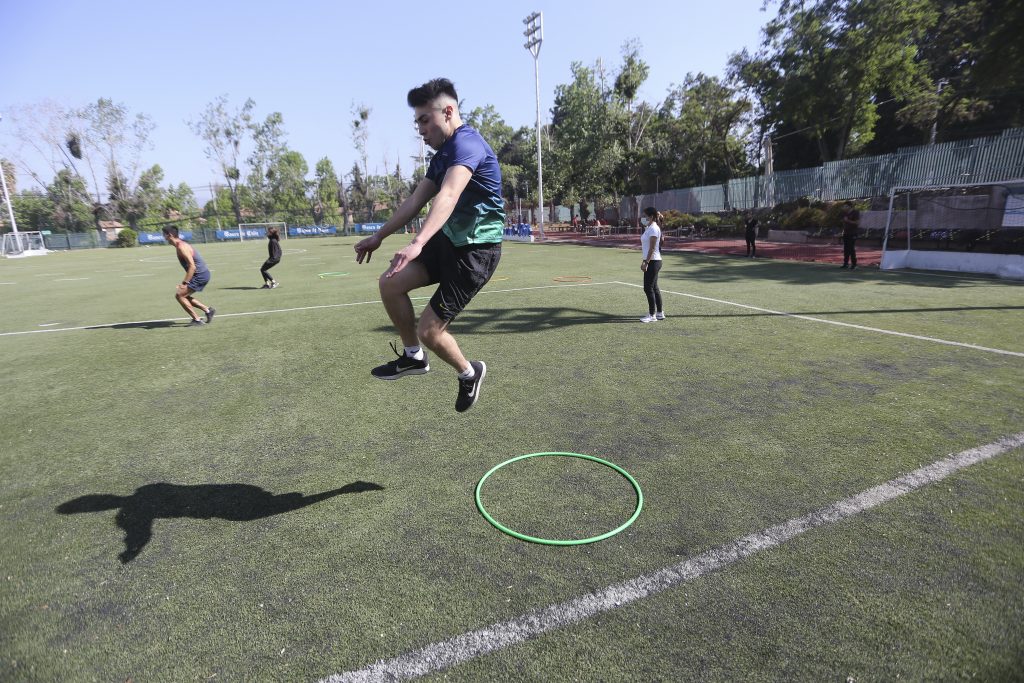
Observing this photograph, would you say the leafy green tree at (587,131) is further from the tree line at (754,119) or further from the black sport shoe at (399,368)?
the black sport shoe at (399,368)

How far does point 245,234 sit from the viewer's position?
65.2 m

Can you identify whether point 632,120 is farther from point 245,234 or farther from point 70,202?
point 70,202

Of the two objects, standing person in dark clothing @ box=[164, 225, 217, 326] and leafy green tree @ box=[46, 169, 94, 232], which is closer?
standing person in dark clothing @ box=[164, 225, 217, 326]

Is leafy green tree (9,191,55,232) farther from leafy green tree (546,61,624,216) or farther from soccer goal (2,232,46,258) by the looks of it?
leafy green tree (546,61,624,216)

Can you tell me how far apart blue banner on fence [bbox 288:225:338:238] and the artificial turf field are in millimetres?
65959

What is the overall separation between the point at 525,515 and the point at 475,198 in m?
2.13

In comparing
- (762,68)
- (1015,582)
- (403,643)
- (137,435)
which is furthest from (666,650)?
(762,68)

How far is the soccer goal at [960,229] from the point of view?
44.2 feet

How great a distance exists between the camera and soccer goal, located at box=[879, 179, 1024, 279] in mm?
13477

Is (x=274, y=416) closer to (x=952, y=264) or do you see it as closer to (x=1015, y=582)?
(x=1015, y=582)

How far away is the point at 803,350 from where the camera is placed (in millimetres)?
6832

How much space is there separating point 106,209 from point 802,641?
8646cm

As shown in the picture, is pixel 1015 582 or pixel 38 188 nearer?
pixel 1015 582

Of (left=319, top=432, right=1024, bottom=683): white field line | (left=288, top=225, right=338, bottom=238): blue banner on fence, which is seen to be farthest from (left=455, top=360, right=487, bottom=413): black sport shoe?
(left=288, top=225, right=338, bottom=238): blue banner on fence
